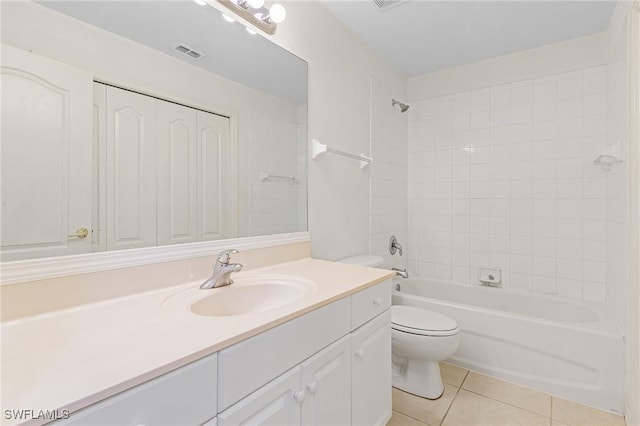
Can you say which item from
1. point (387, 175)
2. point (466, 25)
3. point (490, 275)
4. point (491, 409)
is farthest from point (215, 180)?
point (490, 275)

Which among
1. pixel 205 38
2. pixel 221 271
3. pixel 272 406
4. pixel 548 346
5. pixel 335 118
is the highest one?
pixel 205 38

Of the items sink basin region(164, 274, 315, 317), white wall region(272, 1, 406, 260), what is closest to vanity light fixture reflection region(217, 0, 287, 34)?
white wall region(272, 1, 406, 260)

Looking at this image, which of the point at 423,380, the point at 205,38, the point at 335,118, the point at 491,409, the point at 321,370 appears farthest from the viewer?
the point at 335,118

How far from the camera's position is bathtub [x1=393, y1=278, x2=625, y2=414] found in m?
1.62

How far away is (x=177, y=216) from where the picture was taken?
116cm

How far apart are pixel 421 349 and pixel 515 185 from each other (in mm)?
1618

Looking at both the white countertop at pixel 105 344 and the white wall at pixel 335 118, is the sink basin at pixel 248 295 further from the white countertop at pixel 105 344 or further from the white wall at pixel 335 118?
the white wall at pixel 335 118

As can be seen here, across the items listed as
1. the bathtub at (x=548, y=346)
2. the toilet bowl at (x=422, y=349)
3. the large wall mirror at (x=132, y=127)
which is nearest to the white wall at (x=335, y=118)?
the large wall mirror at (x=132, y=127)

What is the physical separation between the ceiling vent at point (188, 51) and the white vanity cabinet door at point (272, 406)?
122cm

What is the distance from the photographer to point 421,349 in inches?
66.3

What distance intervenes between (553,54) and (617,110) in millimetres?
751

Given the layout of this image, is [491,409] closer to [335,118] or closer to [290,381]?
[290,381]

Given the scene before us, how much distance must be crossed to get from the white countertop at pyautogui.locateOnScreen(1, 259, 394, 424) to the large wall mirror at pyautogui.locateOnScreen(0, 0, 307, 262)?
216 mm

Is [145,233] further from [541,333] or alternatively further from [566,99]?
[566,99]
